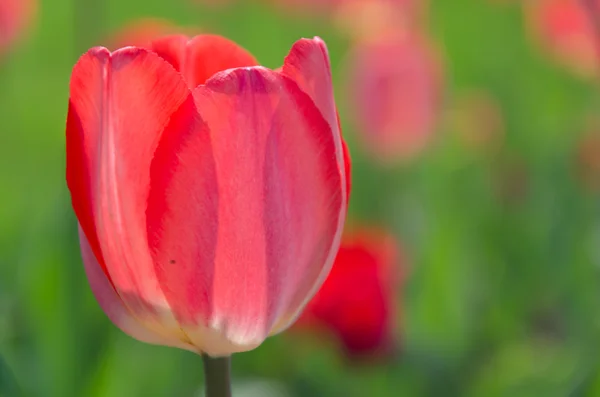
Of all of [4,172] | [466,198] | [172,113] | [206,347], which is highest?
[172,113]

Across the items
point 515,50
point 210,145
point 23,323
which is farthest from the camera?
point 515,50

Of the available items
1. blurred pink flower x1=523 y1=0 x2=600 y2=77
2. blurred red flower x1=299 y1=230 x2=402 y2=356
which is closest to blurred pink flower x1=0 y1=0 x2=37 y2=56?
blurred red flower x1=299 y1=230 x2=402 y2=356

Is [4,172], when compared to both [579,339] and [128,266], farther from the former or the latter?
[128,266]

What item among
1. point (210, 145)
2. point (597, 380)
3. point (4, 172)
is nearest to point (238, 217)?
point (210, 145)

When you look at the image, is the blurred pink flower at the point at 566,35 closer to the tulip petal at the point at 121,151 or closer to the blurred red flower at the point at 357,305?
the blurred red flower at the point at 357,305

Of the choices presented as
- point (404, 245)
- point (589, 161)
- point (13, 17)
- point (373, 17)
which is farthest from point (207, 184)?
point (373, 17)

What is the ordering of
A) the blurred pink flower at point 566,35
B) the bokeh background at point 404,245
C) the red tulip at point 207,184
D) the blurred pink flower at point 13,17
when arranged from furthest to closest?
the blurred pink flower at point 566,35
the blurred pink flower at point 13,17
the bokeh background at point 404,245
the red tulip at point 207,184

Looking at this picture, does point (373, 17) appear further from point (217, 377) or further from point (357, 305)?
→ point (217, 377)

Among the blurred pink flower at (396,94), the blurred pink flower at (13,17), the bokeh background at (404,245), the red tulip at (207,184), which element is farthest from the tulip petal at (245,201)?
the blurred pink flower at (396,94)
